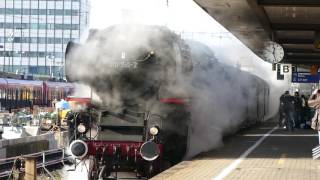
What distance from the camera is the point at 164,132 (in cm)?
1086

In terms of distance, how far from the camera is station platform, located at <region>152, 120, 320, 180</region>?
964 centimetres

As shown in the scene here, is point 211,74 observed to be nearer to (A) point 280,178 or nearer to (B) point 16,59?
(A) point 280,178

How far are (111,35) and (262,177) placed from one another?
12.2 feet

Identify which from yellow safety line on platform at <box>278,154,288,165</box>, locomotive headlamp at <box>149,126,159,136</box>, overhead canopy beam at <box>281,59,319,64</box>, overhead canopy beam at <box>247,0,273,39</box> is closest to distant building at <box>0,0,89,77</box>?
overhead canopy beam at <box>281,59,319,64</box>

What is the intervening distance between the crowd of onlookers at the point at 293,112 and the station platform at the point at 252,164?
193 inches

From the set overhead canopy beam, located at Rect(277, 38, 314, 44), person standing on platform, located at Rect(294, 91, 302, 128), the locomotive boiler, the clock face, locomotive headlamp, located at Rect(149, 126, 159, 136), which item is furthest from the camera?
person standing on platform, located at Rect(294, 91, 302, 128)

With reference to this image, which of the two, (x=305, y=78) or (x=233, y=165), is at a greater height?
(x=305, y=78)

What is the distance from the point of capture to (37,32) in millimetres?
92375

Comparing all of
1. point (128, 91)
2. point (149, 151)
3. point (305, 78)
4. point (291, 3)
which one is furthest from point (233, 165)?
point (305, 78)

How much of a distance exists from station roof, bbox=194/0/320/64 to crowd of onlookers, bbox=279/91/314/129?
213cm

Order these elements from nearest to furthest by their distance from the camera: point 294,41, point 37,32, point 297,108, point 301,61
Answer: point 294,41
point 297,108
point 301,61
point 37,32

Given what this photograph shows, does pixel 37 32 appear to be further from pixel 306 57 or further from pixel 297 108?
pixel 297 108

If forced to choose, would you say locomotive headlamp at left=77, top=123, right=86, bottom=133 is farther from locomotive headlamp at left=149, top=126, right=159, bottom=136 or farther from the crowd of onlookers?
the crowd of onlookers

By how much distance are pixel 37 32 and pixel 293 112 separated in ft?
248
